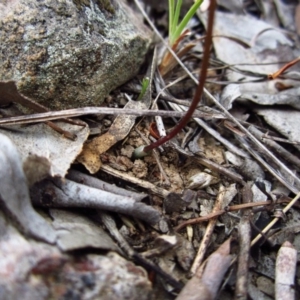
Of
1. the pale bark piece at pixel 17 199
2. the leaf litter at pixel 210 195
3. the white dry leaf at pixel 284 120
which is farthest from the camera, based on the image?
the white dry leaf at pixel 284 120

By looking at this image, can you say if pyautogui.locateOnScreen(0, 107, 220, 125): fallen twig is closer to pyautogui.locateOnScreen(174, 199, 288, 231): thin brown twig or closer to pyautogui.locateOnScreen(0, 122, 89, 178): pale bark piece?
pyautogui.locateOnScreen(0, 122, 89, 178): pale bark piece

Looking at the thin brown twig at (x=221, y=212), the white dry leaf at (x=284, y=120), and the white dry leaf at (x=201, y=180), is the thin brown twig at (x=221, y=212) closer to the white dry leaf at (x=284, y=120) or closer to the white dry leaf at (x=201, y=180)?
the white dry leaf at (x=201, y=180)

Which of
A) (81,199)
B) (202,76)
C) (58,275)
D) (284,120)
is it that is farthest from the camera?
(284,120)

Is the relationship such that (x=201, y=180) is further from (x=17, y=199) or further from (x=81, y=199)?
(x=17, y=199)

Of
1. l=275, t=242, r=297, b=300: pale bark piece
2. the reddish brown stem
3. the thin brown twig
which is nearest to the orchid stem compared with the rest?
the reddish brown stem

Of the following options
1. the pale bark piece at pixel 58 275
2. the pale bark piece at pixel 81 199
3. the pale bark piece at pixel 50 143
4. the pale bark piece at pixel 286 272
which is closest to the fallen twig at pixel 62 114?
the pale bark piece at pixel 50 143

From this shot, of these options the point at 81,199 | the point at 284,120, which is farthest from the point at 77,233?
the point at 284,120
